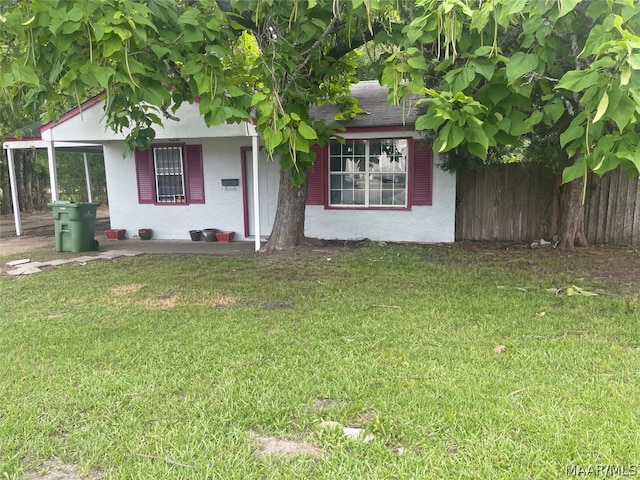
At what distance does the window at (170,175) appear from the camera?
428 inches

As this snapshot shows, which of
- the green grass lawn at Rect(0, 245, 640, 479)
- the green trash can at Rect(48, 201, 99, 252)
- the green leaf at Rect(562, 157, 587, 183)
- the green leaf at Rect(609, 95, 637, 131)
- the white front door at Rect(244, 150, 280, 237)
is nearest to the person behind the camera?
the green grass lawn at Rect(0, 245, 640, 479)

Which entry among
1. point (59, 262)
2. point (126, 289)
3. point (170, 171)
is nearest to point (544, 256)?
point (126, 289)

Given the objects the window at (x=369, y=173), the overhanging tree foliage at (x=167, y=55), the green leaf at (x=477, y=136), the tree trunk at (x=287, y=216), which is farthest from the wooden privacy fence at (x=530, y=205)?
the green leaf at (x=477, y=136)

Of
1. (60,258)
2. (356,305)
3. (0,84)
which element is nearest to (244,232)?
(60,258)

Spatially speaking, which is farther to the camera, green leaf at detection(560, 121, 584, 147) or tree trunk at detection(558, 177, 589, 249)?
tree trunk at detection(558, 177, 589, 249)

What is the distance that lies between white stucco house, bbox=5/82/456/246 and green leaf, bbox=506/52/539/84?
18.8 ft

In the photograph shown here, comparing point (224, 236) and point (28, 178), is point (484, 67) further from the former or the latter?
point (28, 178)

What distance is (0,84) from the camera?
3.26m

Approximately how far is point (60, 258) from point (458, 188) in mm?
8181

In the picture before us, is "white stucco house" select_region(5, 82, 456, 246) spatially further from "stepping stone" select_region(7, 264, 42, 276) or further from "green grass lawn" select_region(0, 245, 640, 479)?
"green grass lawn" select_region(0, 245, 640, 479)

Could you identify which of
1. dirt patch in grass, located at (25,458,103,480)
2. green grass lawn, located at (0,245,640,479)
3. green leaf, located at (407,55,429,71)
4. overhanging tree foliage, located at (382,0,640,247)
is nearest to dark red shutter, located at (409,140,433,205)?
green grass lawn, located at (0,245,640,479)

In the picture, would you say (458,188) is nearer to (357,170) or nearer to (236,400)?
(357,170)

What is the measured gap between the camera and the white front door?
10.6 m

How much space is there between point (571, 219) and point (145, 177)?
9.50 metres
